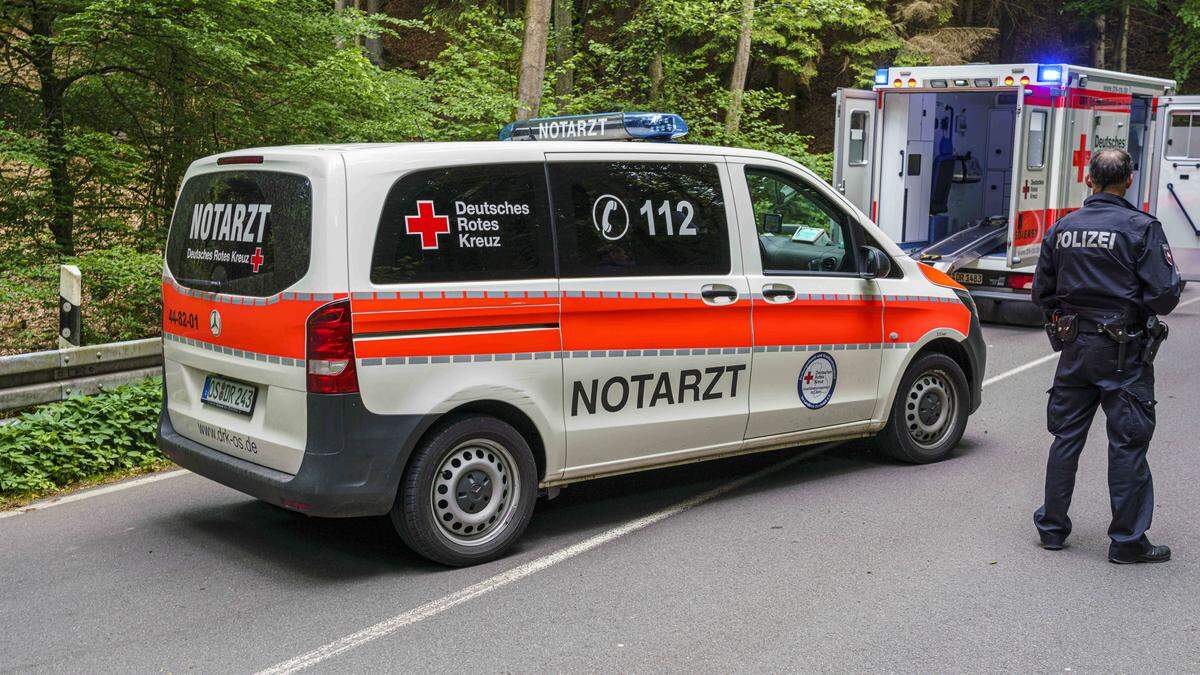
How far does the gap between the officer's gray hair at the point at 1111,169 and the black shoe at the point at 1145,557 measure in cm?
176

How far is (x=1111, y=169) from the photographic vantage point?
5.48m

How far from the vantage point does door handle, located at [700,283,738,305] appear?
6.16m

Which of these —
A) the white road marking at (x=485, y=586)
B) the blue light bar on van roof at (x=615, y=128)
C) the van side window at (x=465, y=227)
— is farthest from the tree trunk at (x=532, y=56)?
the van side window at (x=465, y=227)

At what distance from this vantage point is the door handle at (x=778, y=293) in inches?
252

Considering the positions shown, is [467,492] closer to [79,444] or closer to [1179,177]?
[79,444]

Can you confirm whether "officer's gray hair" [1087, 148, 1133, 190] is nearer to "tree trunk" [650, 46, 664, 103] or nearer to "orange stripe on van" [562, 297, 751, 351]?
"orange stripe on van" [562, 297, 751, 351]

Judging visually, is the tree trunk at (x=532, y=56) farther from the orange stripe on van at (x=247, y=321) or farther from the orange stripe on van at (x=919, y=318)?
the orange stripe on van at (x=247, y=321)

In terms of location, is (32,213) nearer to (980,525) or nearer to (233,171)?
(233,171)

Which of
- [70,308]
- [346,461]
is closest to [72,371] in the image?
[70,308]

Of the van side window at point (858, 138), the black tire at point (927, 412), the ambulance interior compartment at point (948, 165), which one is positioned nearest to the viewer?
the black tire at point (927, 412)

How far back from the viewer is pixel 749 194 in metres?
6.41

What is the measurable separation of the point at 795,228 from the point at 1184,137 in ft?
35.7

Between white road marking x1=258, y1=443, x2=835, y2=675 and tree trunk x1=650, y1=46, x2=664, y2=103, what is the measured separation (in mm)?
13750

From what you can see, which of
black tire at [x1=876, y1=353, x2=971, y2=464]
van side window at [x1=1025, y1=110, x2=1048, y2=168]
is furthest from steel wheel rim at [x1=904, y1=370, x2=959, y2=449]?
van side window at [x1=1025, y1=110, x2=1048, y2=168]
